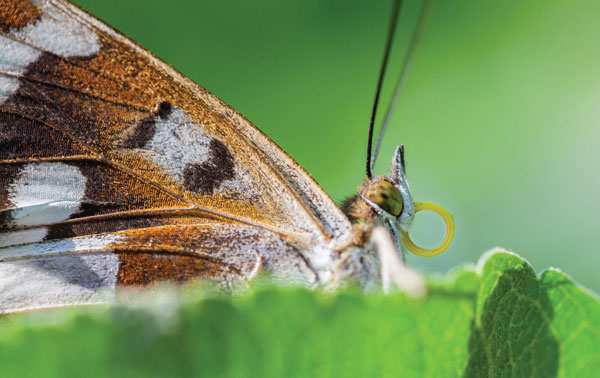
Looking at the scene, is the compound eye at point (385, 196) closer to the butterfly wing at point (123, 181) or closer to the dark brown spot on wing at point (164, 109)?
the butterfly wing at point (123, 181)

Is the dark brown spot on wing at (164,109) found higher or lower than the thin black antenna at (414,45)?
higher

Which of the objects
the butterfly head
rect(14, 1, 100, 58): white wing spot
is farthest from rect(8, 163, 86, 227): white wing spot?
the butterfly head

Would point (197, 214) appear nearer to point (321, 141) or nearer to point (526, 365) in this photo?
point (526, 365)

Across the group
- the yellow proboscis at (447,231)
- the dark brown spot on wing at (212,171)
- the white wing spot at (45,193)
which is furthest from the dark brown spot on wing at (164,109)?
the yellow proboscis at (447,231)

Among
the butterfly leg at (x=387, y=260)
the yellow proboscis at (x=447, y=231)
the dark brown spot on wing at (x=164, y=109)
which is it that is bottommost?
the butterfly leg at (x=387, y=260)

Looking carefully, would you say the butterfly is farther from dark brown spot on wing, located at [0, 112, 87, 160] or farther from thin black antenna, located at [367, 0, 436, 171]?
thin black antenna, located at [367, 0, 436, 171]

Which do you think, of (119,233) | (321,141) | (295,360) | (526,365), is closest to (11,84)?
(119,233)
